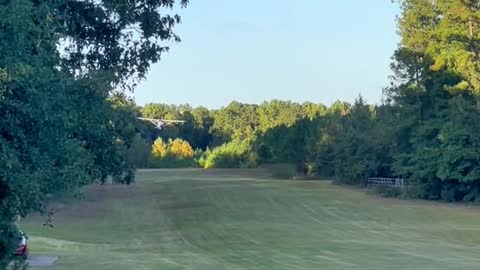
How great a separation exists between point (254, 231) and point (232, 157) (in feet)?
280

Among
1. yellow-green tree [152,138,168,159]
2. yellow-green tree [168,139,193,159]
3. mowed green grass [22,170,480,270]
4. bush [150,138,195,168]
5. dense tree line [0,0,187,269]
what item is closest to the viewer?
dense tree line [0,0,187,269]

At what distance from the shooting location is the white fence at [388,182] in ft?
252

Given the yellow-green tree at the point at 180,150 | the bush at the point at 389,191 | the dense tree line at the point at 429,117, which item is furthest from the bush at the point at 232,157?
the bush at the point at 389,191

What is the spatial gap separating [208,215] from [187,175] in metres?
51.1

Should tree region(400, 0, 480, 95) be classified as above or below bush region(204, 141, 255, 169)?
above

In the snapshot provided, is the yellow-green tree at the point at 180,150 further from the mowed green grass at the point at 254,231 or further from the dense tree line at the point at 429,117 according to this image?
the mowed green grass at the point at 254,231

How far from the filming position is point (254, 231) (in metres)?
43.8

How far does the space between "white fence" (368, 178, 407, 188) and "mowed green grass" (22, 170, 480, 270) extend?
10.4ft

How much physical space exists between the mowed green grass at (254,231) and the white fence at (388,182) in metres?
3.16

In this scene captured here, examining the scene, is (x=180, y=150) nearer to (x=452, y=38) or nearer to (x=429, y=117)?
(x=429, y=117)

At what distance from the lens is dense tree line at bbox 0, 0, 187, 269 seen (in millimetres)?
8672

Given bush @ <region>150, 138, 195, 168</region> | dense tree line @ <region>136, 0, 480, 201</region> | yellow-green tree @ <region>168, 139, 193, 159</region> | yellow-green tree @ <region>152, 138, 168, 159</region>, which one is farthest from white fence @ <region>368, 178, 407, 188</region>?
yellow-green tree @ <region>168, 139, 193, 159</region>

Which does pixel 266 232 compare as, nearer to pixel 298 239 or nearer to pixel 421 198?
pixel 298 239

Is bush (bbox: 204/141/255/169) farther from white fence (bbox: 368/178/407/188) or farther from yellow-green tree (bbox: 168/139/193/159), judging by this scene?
white fence (bbox: 368/178/407/188)
